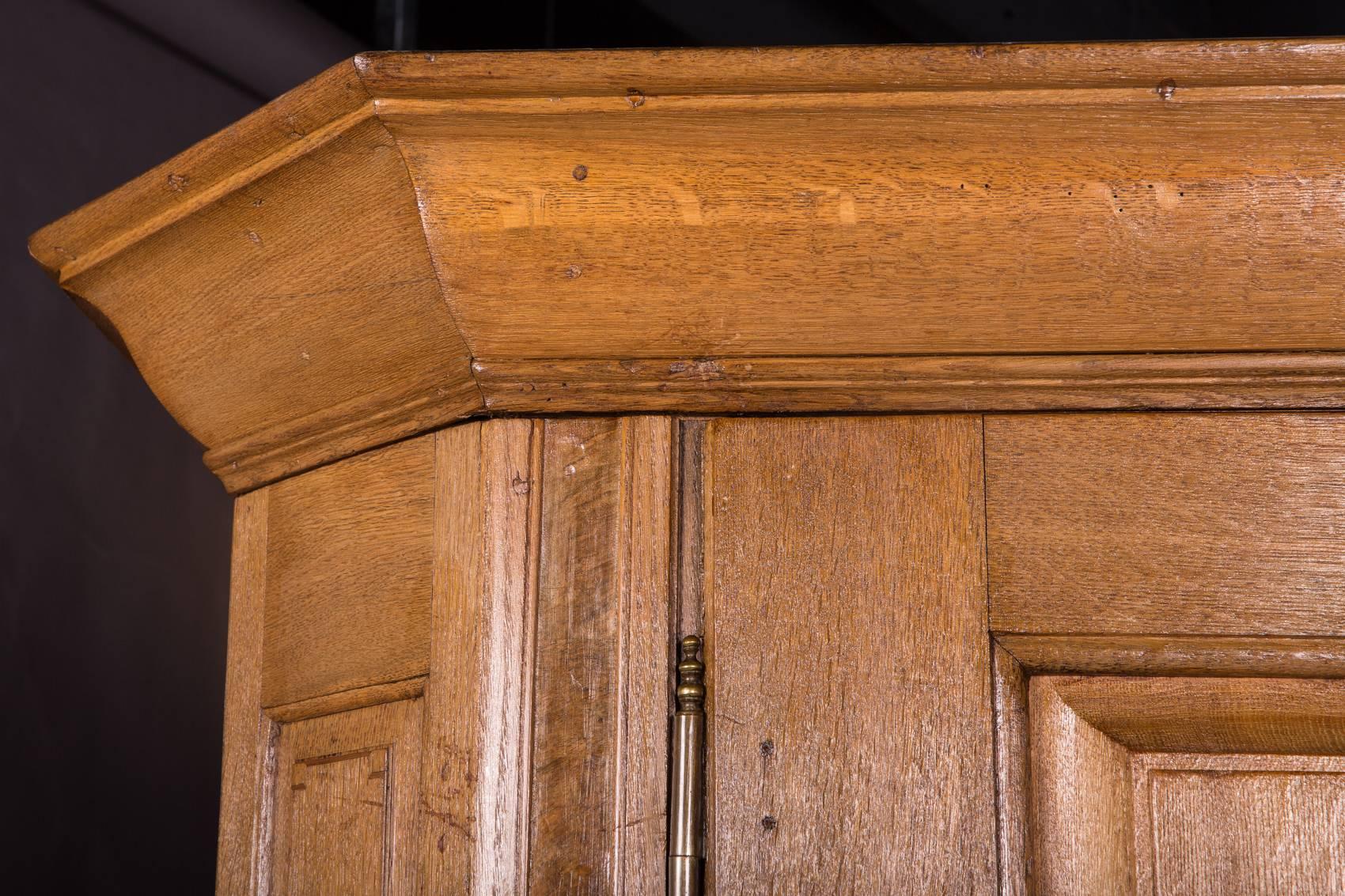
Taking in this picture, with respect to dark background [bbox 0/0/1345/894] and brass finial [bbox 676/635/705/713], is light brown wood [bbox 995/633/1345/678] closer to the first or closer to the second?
brass finial [bbox 676/635/705/713]

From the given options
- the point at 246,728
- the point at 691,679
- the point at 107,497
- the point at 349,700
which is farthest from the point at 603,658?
the point at 107,497

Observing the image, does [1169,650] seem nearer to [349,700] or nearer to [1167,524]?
[1167,524]

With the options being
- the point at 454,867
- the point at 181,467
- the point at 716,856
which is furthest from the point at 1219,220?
the point at 181,467

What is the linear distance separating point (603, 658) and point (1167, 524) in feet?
0.97

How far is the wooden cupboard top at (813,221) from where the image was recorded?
2.37ft

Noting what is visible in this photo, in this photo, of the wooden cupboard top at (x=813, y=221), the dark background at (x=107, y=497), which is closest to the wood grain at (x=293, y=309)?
the wooden cupboard top at (x=813, y=221)

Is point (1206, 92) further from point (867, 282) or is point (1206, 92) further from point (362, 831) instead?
point (362, 831)

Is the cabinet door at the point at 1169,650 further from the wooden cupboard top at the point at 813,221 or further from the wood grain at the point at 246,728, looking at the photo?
the wood grain at the point at 246,728

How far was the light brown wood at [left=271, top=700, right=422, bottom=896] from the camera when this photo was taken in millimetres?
826

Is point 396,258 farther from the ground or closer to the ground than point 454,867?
farther from the ground

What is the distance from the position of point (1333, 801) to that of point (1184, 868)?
8 cm

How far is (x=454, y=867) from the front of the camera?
2.56 feet

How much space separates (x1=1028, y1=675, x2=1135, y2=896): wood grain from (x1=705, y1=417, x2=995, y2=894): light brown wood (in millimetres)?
27

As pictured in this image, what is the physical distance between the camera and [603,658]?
2.60 ft
